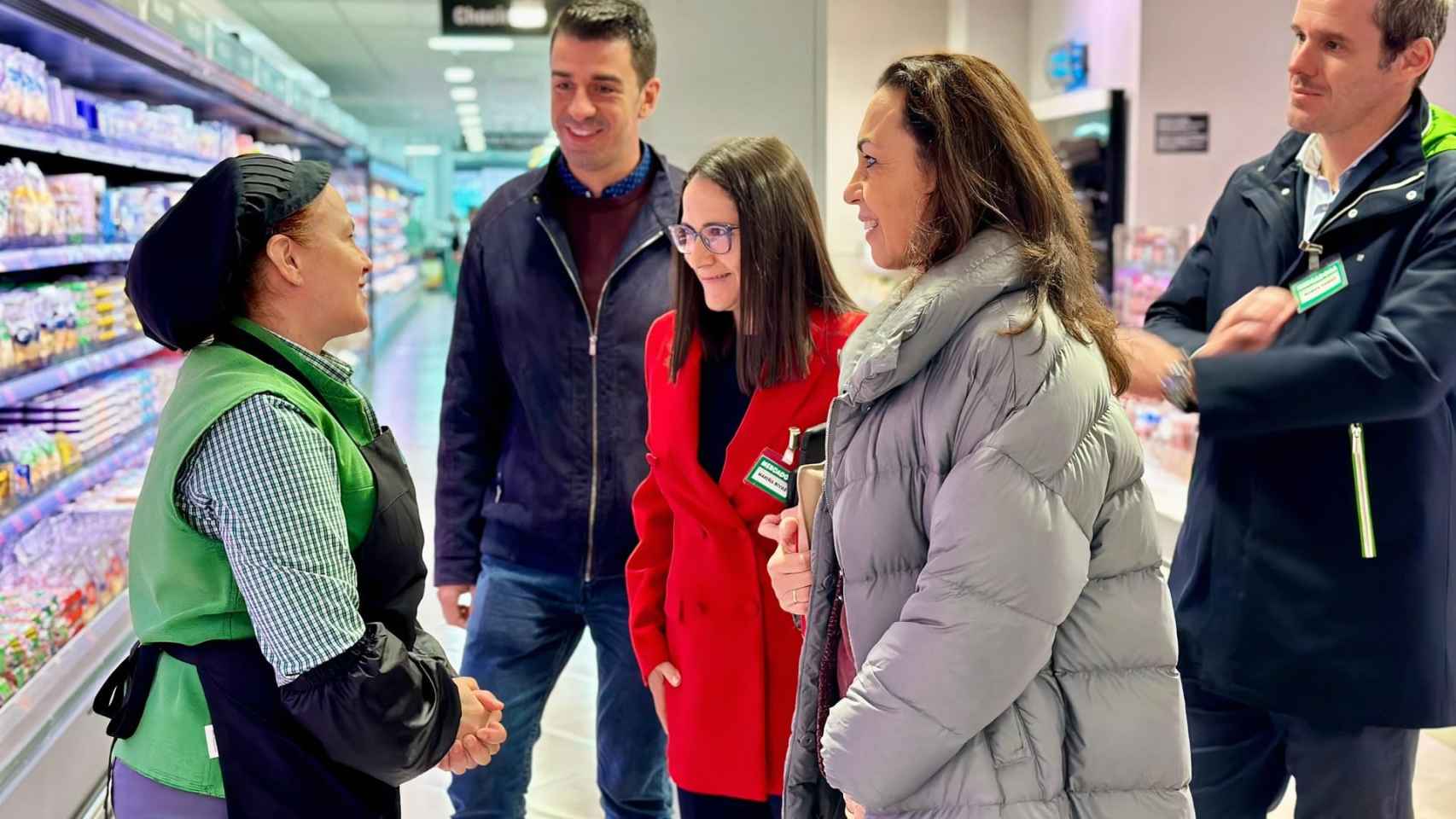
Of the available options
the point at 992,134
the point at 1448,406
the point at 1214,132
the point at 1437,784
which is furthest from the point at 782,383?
the point at 1214,132

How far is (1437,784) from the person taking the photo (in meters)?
3.61

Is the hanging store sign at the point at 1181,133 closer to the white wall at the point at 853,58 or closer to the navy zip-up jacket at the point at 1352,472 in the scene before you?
the white wall at the point at 853,58

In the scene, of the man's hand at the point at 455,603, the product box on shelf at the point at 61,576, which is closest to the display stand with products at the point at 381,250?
the product box on shelf at the point at 61,576

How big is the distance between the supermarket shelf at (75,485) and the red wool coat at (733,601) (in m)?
1.67

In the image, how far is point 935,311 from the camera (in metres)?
1.38

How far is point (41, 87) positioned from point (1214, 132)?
14.7 feet

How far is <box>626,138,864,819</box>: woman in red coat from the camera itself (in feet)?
6.64

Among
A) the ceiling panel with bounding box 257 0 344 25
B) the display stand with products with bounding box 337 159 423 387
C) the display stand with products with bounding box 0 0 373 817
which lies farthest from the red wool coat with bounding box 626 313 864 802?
the ceiling panel with bounding box 257 0 344 25

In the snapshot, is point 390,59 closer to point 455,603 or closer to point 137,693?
point 455,603

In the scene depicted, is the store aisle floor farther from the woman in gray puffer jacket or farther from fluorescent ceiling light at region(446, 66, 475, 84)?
fluorescent ceiling light at region(446, 66, 475, 84)

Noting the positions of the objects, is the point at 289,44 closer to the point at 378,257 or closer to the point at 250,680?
the point at 378,257

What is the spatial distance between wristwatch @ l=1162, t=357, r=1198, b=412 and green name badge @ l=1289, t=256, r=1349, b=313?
0.22 metres

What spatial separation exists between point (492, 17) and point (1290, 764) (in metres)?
5.97

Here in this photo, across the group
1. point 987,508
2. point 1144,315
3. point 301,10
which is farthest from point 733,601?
point 301,10
